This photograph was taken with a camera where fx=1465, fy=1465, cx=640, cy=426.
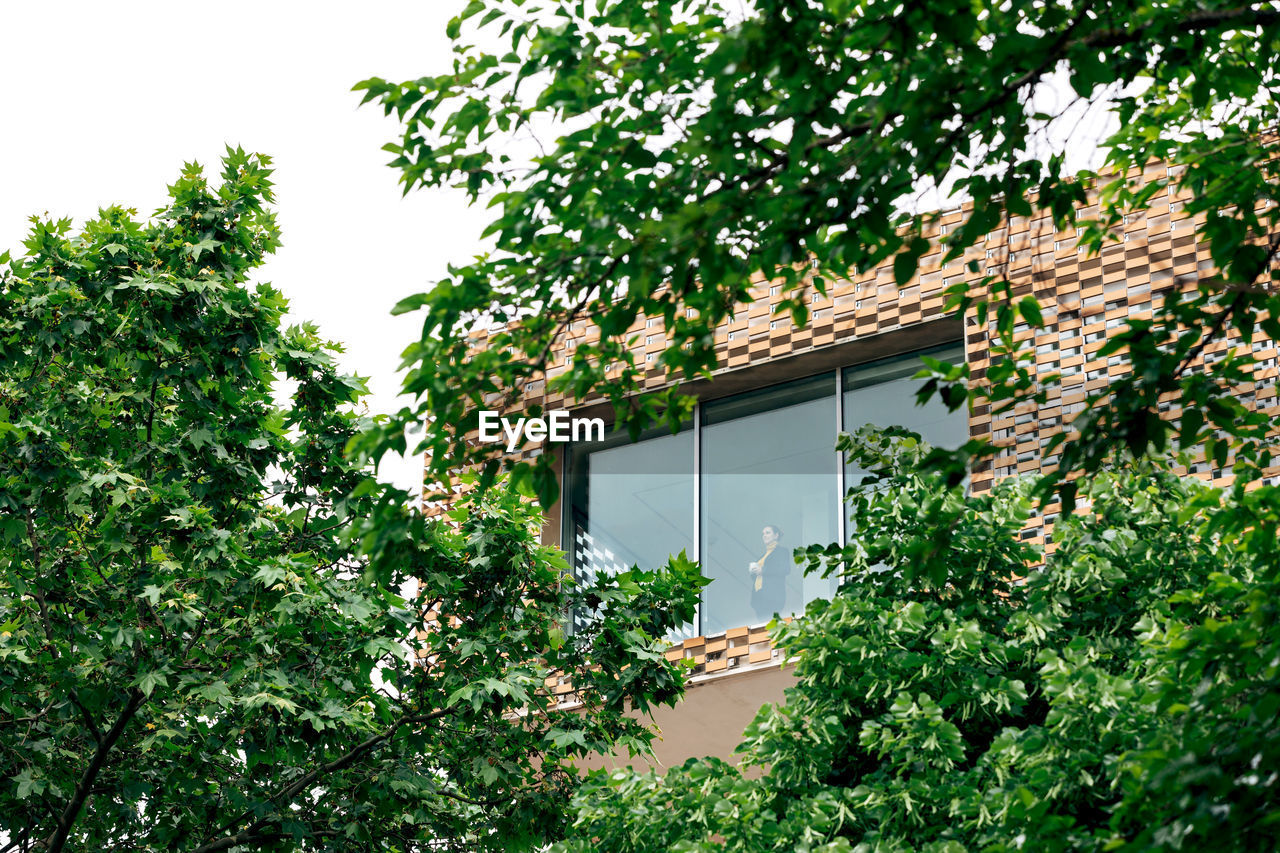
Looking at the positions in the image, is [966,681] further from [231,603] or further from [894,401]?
[894,401]

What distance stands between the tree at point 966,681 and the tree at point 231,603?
6.05ft

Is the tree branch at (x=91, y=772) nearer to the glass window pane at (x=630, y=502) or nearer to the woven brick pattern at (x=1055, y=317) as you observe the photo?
the woven brick pattern at (x=1055, y=317)

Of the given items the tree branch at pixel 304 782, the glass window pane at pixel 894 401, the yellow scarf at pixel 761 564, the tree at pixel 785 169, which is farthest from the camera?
the yellow scarf at pixel 761 564

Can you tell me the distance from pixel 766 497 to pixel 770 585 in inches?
35.5

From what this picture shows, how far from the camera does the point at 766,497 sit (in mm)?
14258

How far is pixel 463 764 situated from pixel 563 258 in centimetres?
621

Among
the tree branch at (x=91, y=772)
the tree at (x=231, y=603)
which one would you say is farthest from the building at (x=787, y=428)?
the tree branch at (x=91, y=772)

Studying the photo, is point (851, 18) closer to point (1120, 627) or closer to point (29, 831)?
point (1120, 627)

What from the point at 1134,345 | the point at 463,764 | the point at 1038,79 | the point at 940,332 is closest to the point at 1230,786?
the point at 1134,345

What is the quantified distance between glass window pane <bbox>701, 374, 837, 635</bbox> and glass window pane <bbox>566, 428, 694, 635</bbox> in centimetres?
30

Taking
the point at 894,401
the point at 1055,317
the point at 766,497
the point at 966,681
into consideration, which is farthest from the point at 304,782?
the point at 1055,317

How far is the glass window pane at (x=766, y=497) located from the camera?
13828 mm

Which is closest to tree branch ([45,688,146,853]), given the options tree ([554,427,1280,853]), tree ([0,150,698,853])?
tree ([0,150,698,853])

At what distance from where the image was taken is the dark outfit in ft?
45.2
